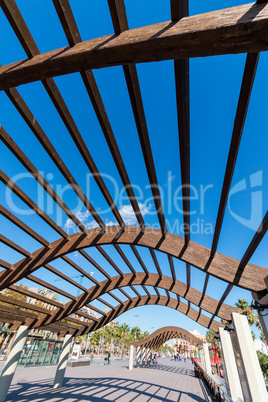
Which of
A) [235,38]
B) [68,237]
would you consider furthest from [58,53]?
[68,237]

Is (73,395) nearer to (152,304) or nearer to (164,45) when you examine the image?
(152,304)

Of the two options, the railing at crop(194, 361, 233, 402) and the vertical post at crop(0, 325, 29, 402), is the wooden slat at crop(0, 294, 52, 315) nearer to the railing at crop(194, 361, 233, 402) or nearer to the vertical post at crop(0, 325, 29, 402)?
the vertical post at crop(0, 325, 29, 402)

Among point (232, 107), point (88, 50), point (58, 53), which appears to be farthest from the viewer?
point (232, 107)

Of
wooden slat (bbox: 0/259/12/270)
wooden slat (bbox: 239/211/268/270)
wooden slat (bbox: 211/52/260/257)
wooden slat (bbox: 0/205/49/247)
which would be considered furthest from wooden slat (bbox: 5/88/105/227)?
wooden slat (bbox: 0/259/12/270)

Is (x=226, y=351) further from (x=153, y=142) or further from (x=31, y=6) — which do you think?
(x=31, y=6)

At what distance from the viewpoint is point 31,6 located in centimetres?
207

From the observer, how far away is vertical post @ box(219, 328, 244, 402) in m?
6.58

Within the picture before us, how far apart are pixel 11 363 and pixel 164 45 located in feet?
37.3

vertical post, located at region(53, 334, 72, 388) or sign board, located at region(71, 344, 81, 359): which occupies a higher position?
sign board, located at region(71, 344, 81, 359)

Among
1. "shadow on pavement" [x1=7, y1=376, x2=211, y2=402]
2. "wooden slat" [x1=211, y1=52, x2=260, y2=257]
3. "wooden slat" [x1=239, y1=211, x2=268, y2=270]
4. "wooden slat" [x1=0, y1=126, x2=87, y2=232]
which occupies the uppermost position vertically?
"wooden slat" [x1=0, y1=126, x2=87, y2=232]

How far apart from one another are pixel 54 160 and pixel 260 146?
10.6 ft

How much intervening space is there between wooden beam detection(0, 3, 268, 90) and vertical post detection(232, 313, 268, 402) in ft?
20.5

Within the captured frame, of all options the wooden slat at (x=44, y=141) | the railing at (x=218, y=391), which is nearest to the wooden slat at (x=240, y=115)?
the wooden slat at (x=44, y=141)

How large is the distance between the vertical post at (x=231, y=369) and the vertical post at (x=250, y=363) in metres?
3.07
